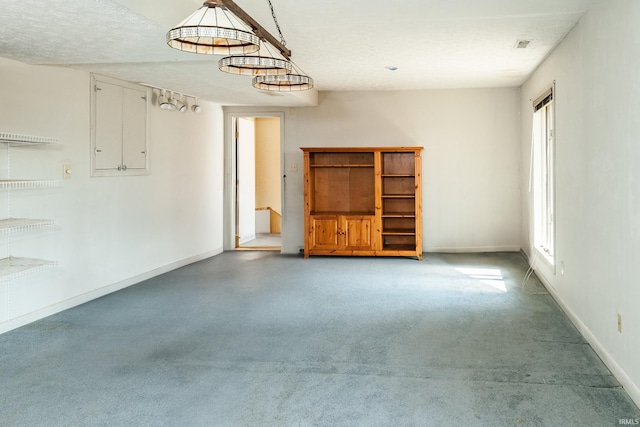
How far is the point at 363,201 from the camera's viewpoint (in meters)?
7.62

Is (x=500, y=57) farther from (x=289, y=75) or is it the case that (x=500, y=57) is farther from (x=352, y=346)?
(x=352, y=346)

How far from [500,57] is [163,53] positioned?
3.58m

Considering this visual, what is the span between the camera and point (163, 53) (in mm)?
3883

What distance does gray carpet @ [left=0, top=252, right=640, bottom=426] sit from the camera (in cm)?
246

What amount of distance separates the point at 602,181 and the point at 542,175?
289 centimetres

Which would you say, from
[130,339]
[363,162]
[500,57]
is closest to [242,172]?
[363,162]

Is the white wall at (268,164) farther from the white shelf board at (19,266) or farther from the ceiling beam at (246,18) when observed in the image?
the ceiling beam at (246,18)

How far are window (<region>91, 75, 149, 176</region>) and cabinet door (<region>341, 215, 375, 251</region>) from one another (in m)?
2.86

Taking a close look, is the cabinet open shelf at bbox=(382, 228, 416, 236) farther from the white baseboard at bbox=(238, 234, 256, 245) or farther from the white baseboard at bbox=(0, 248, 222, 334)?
the white baseboard at bbox=(0, 248, 222, 334)

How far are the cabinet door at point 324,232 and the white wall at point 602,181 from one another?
323cm

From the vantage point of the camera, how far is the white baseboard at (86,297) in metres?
3.99

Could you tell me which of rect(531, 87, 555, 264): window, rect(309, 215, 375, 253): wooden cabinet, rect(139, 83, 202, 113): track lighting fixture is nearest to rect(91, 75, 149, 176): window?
rect(139, 83, 202, 113): track lighting fixture

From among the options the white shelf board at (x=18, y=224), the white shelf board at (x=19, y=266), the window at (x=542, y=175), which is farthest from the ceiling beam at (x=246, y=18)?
the window at (x=542, y=175)

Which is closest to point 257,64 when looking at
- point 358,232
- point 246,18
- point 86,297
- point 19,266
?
point 246,18
